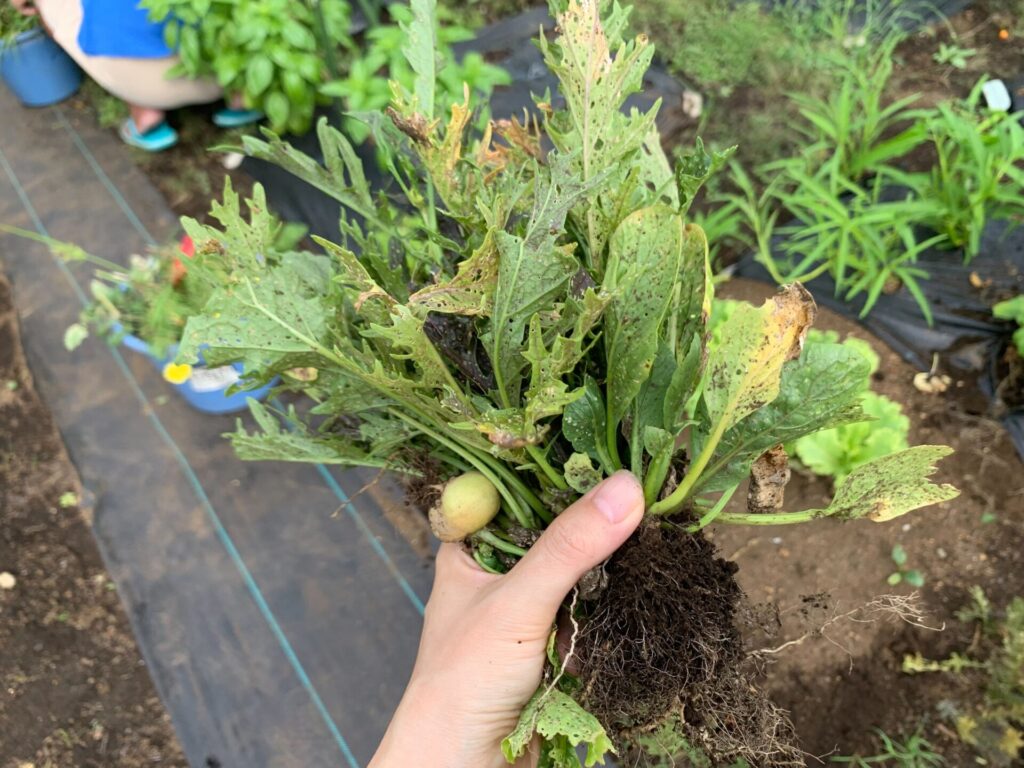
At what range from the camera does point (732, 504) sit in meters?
1.70

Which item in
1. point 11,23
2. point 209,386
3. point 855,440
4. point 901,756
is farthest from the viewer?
point 11,23

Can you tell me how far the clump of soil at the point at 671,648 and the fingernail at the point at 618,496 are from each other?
93 mm

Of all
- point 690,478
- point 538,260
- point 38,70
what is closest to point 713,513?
point 690,478

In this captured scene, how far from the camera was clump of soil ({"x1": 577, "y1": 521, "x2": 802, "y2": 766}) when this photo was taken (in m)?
0.89

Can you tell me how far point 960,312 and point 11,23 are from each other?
336cm

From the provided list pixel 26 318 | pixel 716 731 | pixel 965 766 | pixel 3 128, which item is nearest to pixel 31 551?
pixel 26 318

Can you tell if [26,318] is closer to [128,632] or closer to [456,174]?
[128,632]

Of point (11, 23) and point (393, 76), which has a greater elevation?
point (393, 76)

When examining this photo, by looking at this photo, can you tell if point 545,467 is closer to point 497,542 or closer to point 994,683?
point 497,542

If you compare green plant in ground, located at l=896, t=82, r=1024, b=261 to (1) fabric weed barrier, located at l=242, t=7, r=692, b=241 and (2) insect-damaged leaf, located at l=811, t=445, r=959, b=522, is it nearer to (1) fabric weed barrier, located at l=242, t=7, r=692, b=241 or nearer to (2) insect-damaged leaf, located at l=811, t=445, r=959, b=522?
(1) fabric weed barrier, located at l=242, t=7, r=692, b=241

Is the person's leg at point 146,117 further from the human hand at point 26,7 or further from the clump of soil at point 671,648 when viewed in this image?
the clump of soil at point 671,648

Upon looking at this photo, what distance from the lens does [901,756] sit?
145cm

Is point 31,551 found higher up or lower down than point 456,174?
lower down

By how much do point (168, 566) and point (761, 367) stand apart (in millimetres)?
1853
